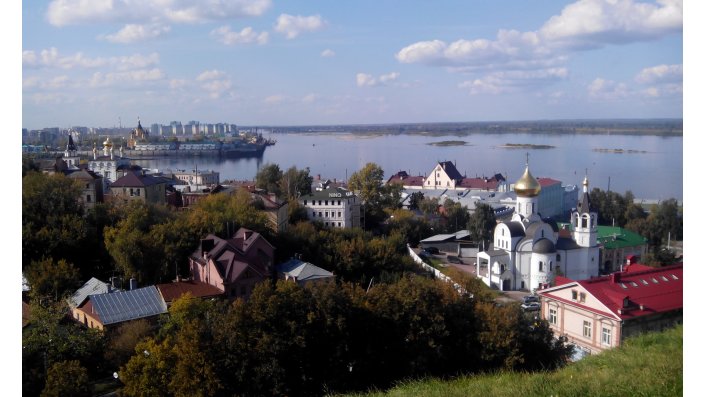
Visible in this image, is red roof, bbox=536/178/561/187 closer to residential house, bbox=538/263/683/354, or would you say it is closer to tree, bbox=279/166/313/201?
tree, bbox=279/166/313/201

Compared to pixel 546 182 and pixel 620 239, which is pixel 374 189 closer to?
pixel 546 182

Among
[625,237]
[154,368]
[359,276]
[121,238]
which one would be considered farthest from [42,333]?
[625,237]

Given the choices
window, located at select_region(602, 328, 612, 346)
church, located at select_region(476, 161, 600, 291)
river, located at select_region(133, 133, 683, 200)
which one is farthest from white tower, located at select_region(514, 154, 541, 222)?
window, located at select_region(602, 328, 612, 346)

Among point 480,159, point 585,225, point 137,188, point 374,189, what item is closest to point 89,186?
point 137,188

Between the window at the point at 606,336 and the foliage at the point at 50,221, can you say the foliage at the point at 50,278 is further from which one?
the window at the point at 606,336

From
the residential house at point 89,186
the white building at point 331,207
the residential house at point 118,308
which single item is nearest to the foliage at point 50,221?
the residential house at point 118,308

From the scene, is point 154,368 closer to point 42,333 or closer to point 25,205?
point 42,333
